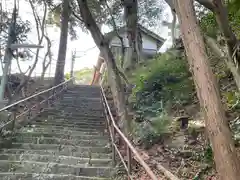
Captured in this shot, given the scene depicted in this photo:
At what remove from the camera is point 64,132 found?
7.14 meters

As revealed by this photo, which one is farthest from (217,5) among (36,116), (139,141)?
(36,116)

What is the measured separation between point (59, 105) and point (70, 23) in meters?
7.38

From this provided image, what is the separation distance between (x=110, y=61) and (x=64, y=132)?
6.33 ft

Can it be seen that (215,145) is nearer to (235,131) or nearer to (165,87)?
(235,131)

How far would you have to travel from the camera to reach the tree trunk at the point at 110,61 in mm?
6347

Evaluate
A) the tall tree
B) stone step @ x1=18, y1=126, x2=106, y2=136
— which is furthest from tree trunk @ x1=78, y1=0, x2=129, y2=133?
the tall tree

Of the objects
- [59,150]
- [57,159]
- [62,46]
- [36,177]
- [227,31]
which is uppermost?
[62,46]

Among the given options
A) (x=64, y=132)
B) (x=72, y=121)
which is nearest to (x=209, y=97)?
(x=64, y=132)

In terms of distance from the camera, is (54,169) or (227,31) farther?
(54,169)

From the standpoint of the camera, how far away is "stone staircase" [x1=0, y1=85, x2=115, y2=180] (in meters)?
4.96

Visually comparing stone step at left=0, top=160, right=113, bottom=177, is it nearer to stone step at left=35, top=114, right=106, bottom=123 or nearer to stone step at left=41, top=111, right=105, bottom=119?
stone step at left=35, top=114, right=106, bottom=123

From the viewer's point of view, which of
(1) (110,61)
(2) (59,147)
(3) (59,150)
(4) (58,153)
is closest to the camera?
(4) (58,153)

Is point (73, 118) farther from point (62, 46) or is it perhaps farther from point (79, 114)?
point (62, 46)

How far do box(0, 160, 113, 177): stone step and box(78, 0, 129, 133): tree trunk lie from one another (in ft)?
4.42
